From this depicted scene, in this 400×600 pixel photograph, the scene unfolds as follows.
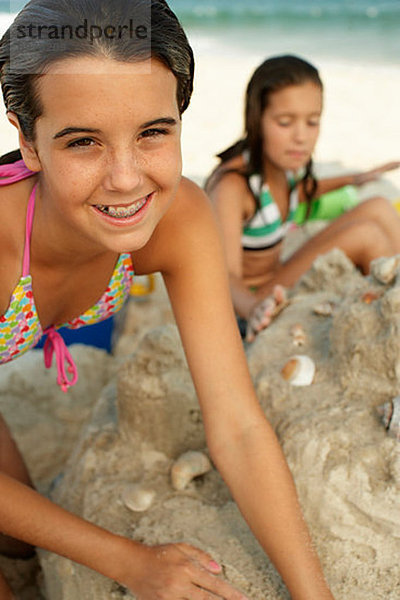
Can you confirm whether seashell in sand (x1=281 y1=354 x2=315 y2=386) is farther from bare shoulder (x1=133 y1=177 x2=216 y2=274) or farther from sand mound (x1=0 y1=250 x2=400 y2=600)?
bare shoulder (x1=133 y1=177 x2=216 y2=274)

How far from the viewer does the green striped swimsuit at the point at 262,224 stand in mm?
2990

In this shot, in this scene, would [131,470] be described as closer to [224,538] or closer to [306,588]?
[224,538]

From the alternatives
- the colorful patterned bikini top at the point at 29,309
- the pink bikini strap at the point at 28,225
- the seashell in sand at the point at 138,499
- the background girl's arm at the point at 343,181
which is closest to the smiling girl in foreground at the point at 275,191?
the background girl's arm at the point at 343,181

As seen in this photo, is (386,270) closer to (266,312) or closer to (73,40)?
(266,312)

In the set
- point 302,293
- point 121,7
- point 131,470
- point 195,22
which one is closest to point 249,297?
point 302,293

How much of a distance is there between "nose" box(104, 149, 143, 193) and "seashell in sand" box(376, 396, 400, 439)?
0.77m

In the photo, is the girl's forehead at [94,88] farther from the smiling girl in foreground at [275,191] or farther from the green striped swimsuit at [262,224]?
the green striped swimsuit at [262,224]

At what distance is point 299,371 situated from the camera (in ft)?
5.60

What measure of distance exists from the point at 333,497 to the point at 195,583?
0.36 m

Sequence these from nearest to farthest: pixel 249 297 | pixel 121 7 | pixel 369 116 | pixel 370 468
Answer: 1. pixel 121 7
2. pixel 370 468
3. pixel 249 297
4. pixel 369 116

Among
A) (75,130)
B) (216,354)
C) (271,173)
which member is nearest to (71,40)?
(75,130)

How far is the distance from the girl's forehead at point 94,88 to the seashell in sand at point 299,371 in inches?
33.9

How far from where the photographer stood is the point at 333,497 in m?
1.44

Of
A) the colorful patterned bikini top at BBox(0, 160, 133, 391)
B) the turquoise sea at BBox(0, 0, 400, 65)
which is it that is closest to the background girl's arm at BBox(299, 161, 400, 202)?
the colorful patterned bikini top at BBox(0, 160, 133, 391)
